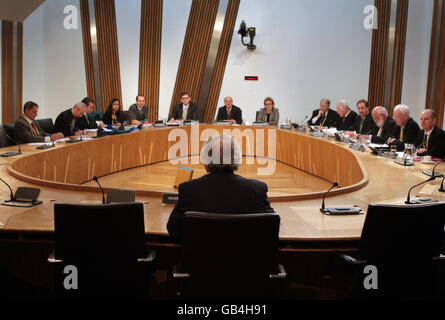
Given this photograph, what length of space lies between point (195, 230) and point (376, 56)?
7.29 m

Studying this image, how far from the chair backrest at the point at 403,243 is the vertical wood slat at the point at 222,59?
7.00 m

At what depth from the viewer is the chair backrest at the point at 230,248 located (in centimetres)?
155

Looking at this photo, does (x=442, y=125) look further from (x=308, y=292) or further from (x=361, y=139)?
(x=308, y=292)

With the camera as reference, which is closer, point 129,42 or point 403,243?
point 403,243

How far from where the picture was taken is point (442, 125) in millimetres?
6383

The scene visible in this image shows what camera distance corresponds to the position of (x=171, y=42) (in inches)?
337

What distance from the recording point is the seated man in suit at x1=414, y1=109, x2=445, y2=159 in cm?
400

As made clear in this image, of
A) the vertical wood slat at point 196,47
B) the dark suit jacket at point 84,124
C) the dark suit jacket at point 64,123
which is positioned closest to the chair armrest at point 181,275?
the dark suit jacket at point 64,123

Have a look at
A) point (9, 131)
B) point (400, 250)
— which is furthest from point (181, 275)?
point (9, 131)

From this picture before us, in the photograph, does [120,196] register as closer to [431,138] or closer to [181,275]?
[181,275]

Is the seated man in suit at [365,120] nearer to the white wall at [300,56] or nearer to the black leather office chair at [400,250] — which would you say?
the white wall at [300,56]

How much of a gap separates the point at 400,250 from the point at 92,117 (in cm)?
635

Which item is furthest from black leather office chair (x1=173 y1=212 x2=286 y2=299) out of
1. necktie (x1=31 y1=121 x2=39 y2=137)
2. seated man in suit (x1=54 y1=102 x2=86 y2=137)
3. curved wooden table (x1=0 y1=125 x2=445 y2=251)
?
seated man in suit (x1=54 y1=102 x2=86 y2=137)
